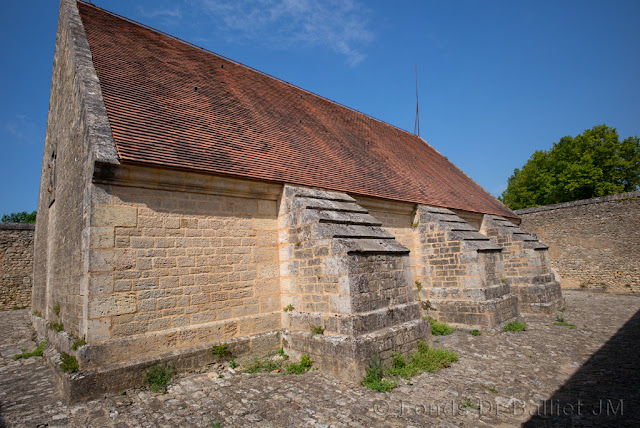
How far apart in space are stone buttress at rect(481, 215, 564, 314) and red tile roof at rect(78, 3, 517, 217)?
1443mm

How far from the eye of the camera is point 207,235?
222 inches

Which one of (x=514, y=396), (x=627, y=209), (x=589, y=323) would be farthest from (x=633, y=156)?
(x=514, y=396)

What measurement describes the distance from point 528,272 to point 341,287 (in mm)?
8246

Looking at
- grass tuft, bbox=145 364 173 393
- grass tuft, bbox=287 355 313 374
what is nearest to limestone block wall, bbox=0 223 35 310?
grass tuft, bbox=145 364 173 393

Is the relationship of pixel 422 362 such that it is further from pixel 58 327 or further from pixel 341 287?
pixel 58 327

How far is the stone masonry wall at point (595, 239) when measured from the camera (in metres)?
13.8

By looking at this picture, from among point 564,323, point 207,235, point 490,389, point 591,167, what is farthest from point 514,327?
point 591,167

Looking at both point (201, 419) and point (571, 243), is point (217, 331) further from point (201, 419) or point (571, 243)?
point (571, 243)

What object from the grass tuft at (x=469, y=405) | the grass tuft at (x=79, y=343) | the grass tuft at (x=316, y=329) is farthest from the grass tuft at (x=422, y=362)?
the grass tuft at (x=79, y=343)

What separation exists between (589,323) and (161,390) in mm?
9500

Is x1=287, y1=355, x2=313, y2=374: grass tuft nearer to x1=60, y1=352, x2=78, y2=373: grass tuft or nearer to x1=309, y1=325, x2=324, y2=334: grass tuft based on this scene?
x1=309, y1=325, x2=324, y2=334: grass tuft

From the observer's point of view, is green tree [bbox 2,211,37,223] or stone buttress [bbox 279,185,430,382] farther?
green tree [bbox 2,211,37,223]

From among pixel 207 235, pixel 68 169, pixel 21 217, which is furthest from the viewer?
pixel 21 217

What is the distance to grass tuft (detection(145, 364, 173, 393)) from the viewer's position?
14.9 feet
